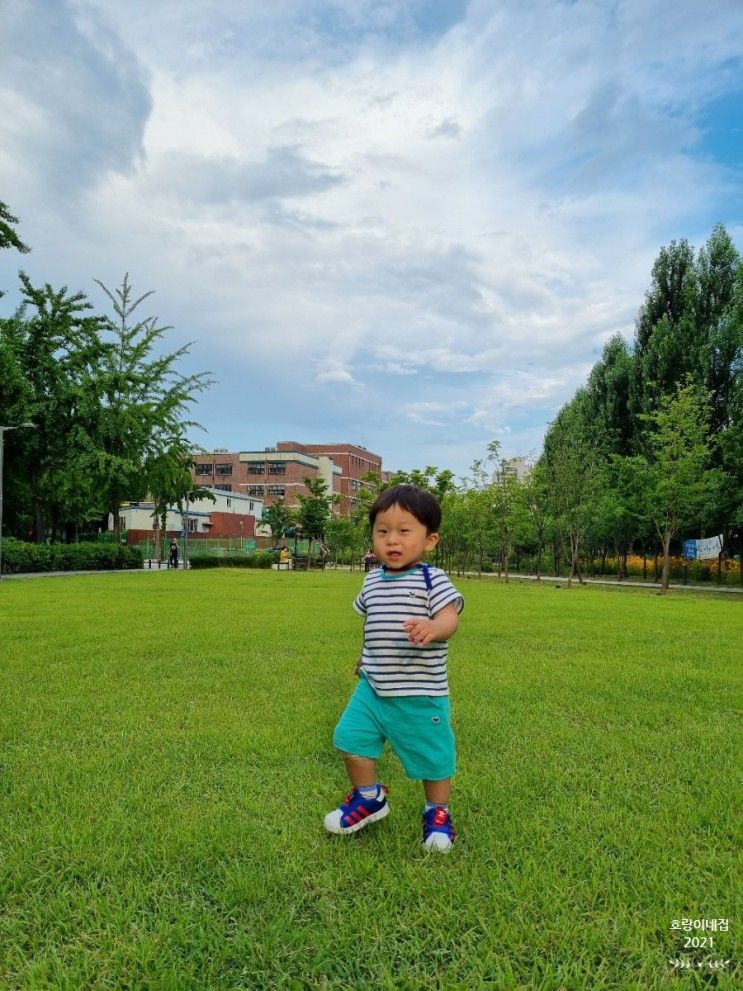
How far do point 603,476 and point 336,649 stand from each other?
2920cm

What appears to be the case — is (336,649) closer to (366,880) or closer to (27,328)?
(366,880)

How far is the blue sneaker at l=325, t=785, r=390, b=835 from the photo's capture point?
9.25 feet

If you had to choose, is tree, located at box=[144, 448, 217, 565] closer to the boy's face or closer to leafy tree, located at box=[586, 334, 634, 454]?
leafy tree, located at box=[586, 334, 634, 454]

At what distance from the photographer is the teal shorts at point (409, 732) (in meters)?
2.79

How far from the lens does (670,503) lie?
2736 centimetres

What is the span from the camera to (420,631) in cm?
263

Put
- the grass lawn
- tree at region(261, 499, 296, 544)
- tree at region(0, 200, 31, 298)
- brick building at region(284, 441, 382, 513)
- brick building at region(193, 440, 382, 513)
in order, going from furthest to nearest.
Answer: brick building at region(284, 441, 382, 513) → brick building at region(193, 440, 382, 513) → tree at region(261, 499, 296, 544) → tree at region(0, 200, 31, 298) → the grass lawn

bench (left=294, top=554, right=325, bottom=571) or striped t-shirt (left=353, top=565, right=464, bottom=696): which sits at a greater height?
striped t-shirt (left=353, top=565, right=464, bottom=696)

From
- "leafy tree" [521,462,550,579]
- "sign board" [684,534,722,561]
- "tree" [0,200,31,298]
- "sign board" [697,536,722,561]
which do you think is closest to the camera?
"tree" [0,200,31,298]

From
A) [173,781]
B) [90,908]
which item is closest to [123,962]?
[90,908]

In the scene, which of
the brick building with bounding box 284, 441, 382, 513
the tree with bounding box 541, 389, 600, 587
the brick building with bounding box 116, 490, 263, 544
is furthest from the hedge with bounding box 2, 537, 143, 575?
the brick building with bounding box 284, 441, 382, 513

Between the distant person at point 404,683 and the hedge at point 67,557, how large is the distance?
27.3 meters

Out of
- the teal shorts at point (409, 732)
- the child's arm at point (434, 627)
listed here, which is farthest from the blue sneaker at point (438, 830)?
the child's arm at point (434, 627)

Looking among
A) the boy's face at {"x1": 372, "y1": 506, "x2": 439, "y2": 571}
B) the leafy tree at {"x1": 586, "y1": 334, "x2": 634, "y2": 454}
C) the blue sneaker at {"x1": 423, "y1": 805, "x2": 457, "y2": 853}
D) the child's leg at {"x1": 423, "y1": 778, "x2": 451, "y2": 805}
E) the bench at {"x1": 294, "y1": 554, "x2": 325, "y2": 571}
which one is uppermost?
the leafy tree at {"x1": 586, "y1": 334, "x2": 634, "y2": 454}
